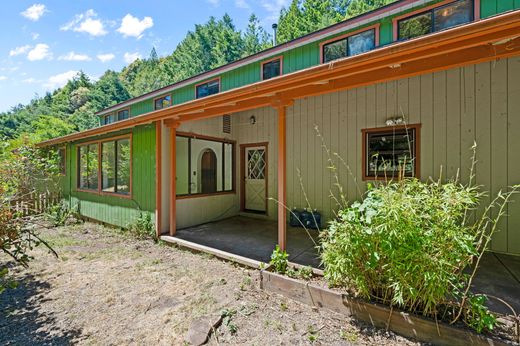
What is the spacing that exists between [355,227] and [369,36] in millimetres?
5115

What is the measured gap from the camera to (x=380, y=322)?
2244mm

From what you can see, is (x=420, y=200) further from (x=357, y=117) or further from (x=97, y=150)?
(x=97, y=150)

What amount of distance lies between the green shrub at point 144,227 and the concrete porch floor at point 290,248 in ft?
1.76

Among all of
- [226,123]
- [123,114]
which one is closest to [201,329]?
[226,123]

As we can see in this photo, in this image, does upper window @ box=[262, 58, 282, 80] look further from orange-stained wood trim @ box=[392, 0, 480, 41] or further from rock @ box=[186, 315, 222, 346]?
rock @ box=[186, 315, 222, 346]

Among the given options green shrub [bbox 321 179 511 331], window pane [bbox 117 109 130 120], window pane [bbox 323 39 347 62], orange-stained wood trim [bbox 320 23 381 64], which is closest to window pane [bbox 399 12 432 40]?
orange-stained wood trim [bbox 320 23 381 64]

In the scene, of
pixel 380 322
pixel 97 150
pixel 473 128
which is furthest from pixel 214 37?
pixel 380 322

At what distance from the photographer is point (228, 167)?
6.68 metres

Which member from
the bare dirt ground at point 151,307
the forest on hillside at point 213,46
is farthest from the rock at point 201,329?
the forest on hillside at point 213,46

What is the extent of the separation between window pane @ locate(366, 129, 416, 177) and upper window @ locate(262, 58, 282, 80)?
3.52m

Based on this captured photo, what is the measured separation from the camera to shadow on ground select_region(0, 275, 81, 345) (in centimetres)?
225

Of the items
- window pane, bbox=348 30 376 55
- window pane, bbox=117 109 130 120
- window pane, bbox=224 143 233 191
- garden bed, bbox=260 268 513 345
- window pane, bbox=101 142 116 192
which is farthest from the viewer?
window pane, bbox=117 109 130 120

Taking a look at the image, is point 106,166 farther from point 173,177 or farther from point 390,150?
point 390,150

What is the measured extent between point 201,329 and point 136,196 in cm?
401
